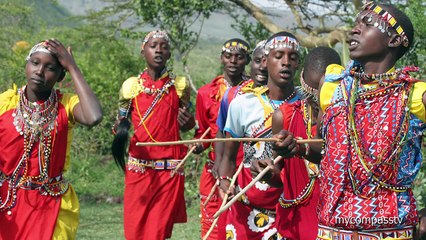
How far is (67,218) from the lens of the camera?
653 centimetres

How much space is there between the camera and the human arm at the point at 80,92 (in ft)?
20.4

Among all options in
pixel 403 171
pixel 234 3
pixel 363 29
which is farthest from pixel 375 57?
pixel 234 3

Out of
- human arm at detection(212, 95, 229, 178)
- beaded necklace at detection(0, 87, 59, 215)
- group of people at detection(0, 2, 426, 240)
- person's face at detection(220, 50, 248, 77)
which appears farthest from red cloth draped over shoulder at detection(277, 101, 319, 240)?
person's face at detection(220, 50, 248, 77)

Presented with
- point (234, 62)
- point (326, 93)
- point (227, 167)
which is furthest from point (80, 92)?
point (234, 62)

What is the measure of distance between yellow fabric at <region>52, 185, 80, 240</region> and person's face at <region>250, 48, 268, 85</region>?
190 cm

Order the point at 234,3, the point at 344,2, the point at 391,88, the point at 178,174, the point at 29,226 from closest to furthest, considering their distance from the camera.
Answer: the point at 391,88, the point at 29,226, the point at 178,174, the point at 344,2, the point at 234,3

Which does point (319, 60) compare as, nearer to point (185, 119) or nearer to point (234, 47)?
point (185, 119)

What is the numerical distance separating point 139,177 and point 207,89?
49.7 inches

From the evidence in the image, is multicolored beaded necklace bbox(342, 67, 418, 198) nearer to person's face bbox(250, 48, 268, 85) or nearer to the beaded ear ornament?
the beaded ear ornament

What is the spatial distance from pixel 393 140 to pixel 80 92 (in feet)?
8.55

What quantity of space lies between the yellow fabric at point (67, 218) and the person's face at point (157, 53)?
3.27 m

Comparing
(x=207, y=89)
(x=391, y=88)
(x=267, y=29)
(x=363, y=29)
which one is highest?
(x=267, y=29)

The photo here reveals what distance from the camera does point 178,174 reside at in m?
9.43

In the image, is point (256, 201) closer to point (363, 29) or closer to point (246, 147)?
point (246, 147)
